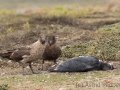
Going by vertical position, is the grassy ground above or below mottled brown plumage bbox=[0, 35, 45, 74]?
below

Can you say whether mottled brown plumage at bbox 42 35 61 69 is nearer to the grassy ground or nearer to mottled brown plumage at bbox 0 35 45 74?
the grassy ground

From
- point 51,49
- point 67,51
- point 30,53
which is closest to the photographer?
point 30,53

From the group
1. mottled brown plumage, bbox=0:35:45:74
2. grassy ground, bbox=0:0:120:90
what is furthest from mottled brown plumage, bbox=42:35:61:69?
mottled brown plumage, bbox=0:35:45:74

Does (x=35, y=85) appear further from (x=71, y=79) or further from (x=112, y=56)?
(x=112, y=56)

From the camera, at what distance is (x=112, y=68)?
12.1 m

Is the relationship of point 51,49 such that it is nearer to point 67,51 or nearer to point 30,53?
point 30,53

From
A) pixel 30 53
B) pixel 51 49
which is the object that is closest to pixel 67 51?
pixel 51 49

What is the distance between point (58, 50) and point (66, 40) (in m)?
4.40

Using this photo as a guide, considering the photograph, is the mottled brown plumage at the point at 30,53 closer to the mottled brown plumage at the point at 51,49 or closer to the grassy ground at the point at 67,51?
the grassy ground at the point at 67,51

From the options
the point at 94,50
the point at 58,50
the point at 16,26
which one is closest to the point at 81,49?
the point at 94,50

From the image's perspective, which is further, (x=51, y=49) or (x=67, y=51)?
(x=67, y=51)

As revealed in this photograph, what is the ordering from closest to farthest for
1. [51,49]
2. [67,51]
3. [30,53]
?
1. [30,53]
2. [51,49]
3. [67,51]

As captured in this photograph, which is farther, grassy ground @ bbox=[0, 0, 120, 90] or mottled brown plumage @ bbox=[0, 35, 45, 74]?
mottled brown plumage @ bbox=[0, 35, 45, 74]

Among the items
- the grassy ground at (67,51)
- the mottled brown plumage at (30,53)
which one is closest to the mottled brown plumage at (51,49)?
the grassy ground at (67,51)
